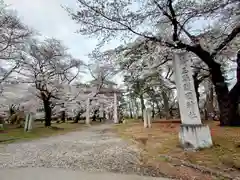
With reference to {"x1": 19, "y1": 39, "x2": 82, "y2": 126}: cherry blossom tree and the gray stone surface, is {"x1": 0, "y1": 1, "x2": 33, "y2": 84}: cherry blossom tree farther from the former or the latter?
the gray stone surface

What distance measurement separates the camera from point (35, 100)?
24812 mm

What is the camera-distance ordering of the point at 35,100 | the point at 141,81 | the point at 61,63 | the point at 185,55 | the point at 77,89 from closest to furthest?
the point at 185,55 → the point at 61,63 → the point at 141,81 → the point at 35,100 → the point at 77,89

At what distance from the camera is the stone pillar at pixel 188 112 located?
19.3ft

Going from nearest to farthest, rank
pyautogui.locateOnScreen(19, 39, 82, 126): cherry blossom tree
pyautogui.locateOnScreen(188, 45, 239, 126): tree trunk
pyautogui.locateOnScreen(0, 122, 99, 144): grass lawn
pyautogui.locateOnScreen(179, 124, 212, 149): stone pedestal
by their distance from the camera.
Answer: pyautogui.locateOnScreen(179, 124, 212, 149): stone pedestal < pyautogui.locateOnScreen(188, 45, 239, 126): tree trunk < pyautogui.locateOnScreen(0, 122, 99, 144): grass lawn < pyautogui.locateOnScreen(19, 39, 82, 126): cherry blossom tree

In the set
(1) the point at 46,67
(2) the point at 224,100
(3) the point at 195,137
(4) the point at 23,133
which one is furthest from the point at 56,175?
(1) the point at 46,67

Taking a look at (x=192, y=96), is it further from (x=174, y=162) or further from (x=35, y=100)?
(x=35, y=100)

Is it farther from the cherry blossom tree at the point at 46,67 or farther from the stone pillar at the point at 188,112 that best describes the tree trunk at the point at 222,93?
the cherry blossom tree at the point at 46,67

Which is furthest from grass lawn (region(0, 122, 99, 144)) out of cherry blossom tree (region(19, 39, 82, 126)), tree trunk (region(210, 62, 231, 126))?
tree trunk (region(210, 62, 231, 126))

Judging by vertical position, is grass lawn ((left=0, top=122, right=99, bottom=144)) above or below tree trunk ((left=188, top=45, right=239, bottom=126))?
below

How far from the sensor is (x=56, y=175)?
4.24m

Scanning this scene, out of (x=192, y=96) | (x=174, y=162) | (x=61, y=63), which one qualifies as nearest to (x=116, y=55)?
(x=192, y=96)

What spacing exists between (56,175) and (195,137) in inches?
150

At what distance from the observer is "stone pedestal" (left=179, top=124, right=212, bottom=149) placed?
5836 millimetres

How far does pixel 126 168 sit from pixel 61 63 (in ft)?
52.5
